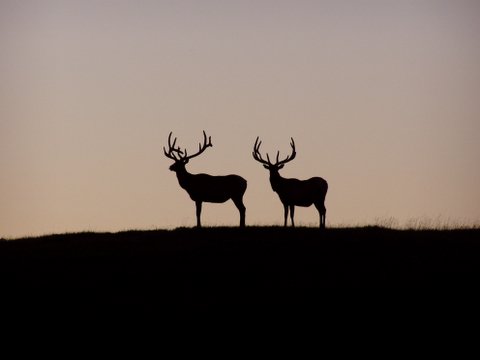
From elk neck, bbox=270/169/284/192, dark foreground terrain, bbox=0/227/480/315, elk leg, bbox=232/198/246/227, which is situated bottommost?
dark foreground terrain, bbox=0/227/480/315

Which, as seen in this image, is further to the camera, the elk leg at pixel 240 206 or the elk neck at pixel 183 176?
the elk neck at pixel 183 176

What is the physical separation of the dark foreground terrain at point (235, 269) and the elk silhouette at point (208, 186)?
2587mm

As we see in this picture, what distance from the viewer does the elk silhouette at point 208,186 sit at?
32.1 metres

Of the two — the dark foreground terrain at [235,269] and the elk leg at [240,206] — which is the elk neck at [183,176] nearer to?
the elk leg at [240,206]

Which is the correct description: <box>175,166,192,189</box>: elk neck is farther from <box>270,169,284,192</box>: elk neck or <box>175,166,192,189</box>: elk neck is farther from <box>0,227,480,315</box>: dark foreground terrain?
<box>0,227,480,315</box>: dark foreground terrain

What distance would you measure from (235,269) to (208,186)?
8.11 m

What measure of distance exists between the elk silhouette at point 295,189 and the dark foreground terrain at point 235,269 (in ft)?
9.04

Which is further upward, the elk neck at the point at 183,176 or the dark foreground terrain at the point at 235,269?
the elk neck at the point at 183,176

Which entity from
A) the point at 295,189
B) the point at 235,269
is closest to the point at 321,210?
the point at 295,189

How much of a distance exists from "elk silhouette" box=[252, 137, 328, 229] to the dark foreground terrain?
2.75 meters

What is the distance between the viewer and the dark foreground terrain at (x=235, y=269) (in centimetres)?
2142

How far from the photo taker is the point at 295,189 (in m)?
32.2

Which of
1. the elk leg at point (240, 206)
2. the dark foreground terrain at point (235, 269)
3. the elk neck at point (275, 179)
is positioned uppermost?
the elk neck at point (275, 179)

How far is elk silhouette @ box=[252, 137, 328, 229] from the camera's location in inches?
1264
